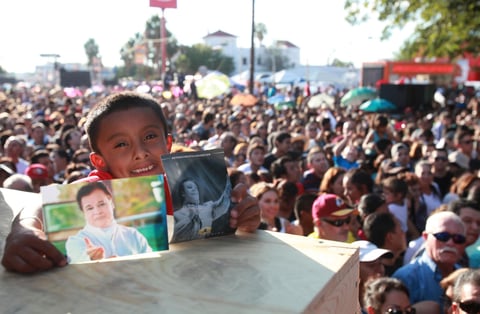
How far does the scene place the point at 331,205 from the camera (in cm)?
432

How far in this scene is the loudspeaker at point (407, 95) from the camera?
25922mm

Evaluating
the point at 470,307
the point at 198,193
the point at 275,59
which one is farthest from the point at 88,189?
the point at 275,59

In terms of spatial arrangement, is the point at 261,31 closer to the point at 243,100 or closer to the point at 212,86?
the point at 243,100

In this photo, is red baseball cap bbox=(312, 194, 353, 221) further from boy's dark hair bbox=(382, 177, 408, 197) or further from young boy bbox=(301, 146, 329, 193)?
young boy bbox=(301, 146, 329, 193)

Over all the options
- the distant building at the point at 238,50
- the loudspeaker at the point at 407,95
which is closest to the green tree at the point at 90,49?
the distant building at the point at 238,50

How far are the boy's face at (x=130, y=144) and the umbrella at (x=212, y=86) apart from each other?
55.5 ft

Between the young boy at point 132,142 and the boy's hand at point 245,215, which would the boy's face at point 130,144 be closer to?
the young boy at point 132,142

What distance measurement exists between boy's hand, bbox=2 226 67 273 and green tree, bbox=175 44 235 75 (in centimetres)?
7385

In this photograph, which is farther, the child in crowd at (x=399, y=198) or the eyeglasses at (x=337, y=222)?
the child in crowd at (x=399, y=198)

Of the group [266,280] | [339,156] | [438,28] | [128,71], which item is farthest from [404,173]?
[128,71]

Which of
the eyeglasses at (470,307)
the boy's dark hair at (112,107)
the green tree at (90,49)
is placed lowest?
the eyeglasses at (470,307)

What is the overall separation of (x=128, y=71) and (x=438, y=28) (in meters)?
78.4

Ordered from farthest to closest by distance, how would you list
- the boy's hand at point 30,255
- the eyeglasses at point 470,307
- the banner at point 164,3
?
the banner at point 164,3
the eyeglasses at point 470,307
the boy's hand at point 30,255

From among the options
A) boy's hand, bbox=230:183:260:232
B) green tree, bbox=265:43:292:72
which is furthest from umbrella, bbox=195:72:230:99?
green tree, bbox=265:43:292:72
